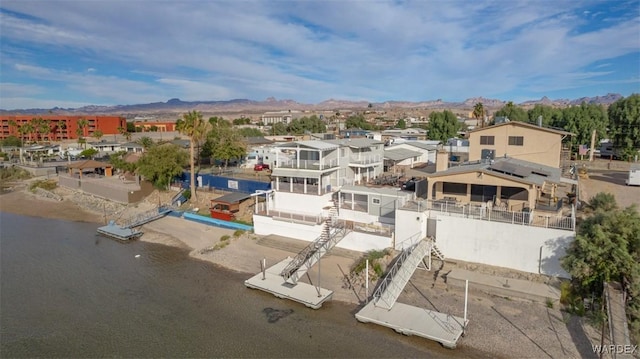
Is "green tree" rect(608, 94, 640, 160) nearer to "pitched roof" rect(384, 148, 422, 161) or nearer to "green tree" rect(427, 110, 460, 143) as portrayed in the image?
"green tree" rect(427, 110, 460, 143)

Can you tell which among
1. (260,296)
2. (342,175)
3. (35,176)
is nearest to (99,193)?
(35,176)

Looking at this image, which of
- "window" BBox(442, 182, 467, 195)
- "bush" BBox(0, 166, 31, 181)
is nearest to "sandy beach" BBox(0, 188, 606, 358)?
"window" BBox(442, 182, 467, 195)

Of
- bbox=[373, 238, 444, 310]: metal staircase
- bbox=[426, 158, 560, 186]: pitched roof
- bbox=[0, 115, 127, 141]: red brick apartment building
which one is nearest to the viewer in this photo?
bbox=[373, 238, 444, 310]: metal staircase

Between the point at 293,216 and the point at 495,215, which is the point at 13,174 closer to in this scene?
the point at 293,216

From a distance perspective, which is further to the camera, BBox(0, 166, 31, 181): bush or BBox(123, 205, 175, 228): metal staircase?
BBox(0, 166, 31, 181): bush

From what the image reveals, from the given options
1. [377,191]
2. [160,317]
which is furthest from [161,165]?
[377,191]

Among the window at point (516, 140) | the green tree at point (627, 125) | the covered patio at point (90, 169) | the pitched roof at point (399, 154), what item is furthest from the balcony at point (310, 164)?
the green tree at point (627, 125)

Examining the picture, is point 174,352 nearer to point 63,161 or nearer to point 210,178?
point 210,178
